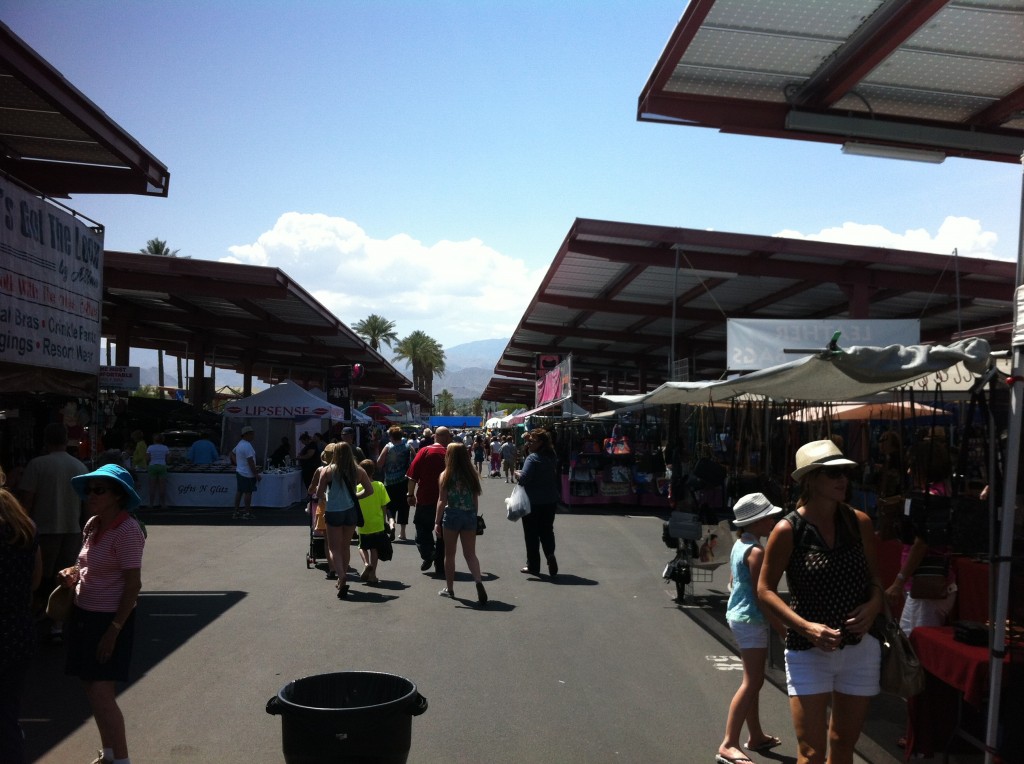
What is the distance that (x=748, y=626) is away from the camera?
5191 mm

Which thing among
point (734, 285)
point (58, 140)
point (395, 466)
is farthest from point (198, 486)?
point (734, 285)

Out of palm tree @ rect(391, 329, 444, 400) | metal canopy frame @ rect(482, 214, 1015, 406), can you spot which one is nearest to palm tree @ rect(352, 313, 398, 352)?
palm tree @ rect(391, 329, 444, 400)

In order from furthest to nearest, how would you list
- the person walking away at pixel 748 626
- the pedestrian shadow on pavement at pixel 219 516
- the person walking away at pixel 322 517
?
the pedestrian shadow on pavement at pixel 219 516
the person walking away at pixel 322 517
the person walking away at pixel 748 626

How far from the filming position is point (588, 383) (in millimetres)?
58094

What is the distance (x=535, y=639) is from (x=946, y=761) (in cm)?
378

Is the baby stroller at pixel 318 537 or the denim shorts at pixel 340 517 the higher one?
the denim shorts at pixel 340 517

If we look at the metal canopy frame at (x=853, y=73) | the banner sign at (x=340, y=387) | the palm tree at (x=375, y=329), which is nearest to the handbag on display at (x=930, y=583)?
the metal canopy frame at (x=853, y=73)

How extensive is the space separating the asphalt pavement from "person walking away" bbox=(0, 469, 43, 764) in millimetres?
1186

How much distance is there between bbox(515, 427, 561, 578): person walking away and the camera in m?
11.3

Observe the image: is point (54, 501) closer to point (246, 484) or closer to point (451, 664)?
point (451, 664)

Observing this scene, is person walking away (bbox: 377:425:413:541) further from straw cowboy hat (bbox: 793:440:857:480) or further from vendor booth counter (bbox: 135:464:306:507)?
straw cowboy hat (bbox: 793:440:857:480)

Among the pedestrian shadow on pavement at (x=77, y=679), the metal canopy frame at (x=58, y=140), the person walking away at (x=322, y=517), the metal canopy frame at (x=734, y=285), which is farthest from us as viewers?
the metal canopy frame at (x=734, y=285)

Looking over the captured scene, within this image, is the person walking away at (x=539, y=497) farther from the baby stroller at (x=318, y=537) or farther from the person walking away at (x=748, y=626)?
the person walking away at (x=748, y=626)

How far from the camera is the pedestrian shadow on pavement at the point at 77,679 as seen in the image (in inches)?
220
